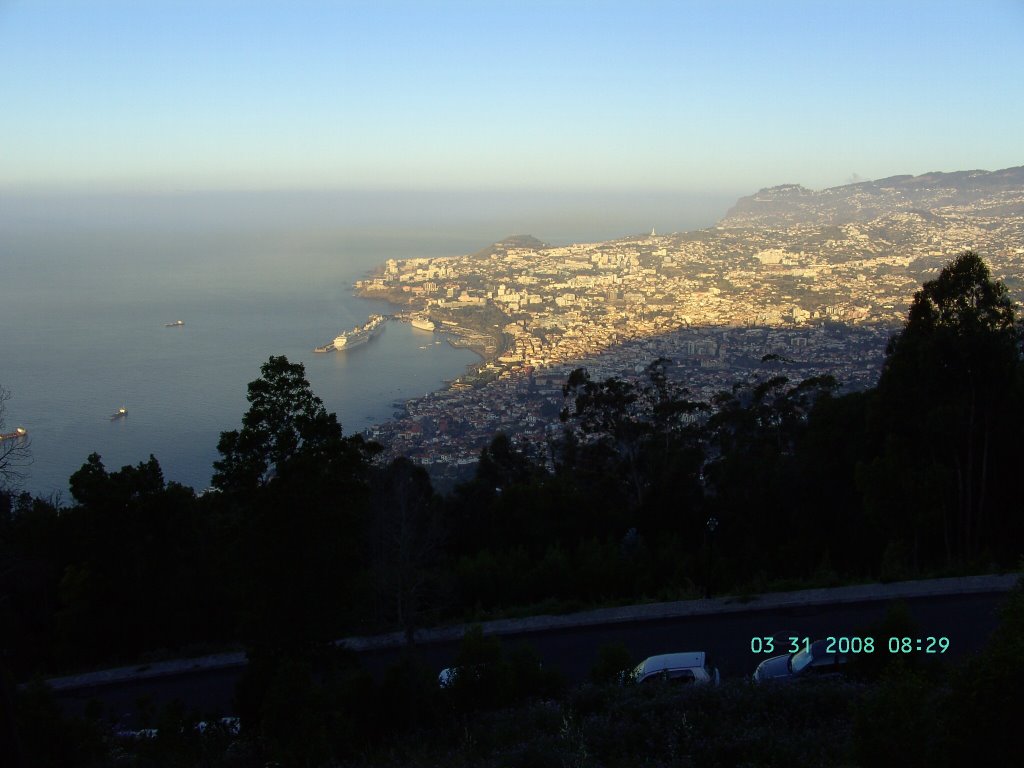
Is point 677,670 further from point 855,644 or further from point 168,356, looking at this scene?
point 168,356

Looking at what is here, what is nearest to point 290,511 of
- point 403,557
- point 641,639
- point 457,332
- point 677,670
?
point 403,557

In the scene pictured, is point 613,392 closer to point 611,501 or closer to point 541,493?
point 611,501

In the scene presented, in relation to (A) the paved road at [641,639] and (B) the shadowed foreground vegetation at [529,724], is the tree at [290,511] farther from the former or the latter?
(A) the paved road at [641,639]

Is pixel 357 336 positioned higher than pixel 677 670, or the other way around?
pixel 357 336

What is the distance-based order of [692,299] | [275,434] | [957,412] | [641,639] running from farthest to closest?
[692,299], [957,412], [641,639], [275,434]

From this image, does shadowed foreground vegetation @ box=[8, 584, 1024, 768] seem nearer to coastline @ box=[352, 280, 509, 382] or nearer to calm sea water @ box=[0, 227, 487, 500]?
calm sea water @ box=[0, 227, 487, 500]

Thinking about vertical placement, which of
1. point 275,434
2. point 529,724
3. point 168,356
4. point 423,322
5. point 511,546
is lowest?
point 511,546
